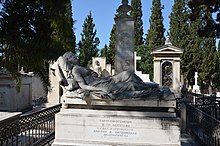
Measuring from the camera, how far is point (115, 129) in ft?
15.2

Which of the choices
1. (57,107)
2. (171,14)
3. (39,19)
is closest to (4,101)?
(57,107)

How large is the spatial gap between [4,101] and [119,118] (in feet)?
25.6

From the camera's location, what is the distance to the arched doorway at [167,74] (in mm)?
14918

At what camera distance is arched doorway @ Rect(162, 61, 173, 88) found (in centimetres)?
1492

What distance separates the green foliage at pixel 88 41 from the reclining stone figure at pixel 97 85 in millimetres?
25271

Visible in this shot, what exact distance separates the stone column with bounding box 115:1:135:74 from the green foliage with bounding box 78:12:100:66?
72.7 feet

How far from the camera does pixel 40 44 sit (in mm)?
4188

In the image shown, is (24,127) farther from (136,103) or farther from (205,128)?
(205,128)

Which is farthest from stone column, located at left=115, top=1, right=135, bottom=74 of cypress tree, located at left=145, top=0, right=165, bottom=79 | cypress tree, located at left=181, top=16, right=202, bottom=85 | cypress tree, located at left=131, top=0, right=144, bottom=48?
cypress tree, located at left=131, top=0, right=144, bottom=48

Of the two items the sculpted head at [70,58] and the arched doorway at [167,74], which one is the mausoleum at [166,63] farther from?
the sculpted head at [70,58]

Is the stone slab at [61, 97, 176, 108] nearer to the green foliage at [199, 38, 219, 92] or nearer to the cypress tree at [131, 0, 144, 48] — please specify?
the green foliage at [199, 38, 219, 92]

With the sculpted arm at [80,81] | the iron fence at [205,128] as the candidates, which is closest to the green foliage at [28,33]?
the sculpted arm at [80,81]

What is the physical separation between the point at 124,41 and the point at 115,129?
423 centimetres

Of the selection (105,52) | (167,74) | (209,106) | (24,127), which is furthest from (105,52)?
(24,127)
